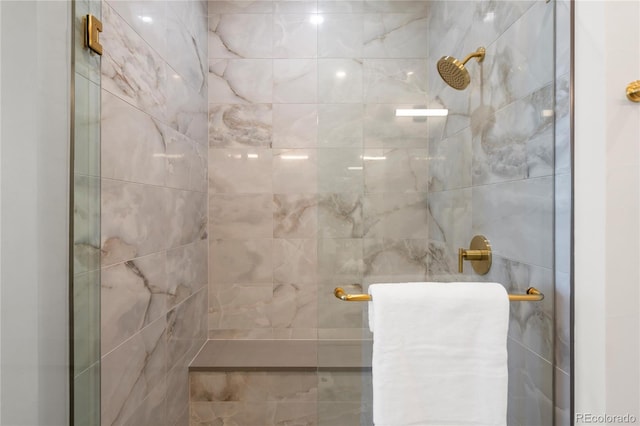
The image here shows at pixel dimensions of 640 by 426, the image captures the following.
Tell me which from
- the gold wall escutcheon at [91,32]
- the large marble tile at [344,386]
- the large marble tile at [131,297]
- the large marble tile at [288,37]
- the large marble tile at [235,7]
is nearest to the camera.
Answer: the gold wall escutcheon at [91,32]

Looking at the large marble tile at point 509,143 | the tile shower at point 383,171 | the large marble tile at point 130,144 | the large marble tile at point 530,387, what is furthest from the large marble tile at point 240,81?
the large marble tile at point 530,387

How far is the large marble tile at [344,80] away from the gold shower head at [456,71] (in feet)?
0.69

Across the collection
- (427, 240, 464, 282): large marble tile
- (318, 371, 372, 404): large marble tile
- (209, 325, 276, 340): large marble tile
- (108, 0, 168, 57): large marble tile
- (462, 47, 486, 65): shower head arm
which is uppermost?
(108, 0, 168, 57): large marble tile

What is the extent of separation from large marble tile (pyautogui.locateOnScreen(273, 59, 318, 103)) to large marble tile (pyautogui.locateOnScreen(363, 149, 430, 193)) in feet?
2.43

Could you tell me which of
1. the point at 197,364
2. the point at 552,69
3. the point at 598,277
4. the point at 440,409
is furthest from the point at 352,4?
the point at 197,364

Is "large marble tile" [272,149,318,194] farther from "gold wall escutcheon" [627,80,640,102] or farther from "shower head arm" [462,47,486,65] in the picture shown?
"gold wall escutcheon" [627,80,640,102]

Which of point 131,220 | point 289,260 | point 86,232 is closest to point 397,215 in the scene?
point 86,232

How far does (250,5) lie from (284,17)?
1.23 feet

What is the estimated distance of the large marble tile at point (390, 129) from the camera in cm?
83

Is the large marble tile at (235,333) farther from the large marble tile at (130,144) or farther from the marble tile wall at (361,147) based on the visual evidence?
the large marble tile at (130,144)

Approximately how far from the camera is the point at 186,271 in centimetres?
153

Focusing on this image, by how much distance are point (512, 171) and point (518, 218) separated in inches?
4.8

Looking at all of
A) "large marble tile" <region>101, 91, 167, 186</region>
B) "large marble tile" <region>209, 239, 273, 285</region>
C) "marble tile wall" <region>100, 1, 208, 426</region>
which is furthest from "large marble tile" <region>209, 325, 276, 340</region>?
"large marble tile" <region>101, 91, 167, 186</region>

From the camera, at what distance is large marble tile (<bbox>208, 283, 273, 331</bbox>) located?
1857 mm
